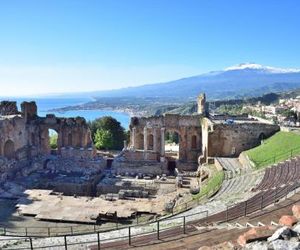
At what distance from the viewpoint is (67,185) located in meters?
42.4

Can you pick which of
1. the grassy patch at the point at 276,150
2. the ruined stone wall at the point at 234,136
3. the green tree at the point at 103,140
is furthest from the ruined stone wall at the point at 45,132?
the grassy patch at the point at 276,150

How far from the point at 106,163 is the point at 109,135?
495 inches

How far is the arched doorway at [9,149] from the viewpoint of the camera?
1872 inches

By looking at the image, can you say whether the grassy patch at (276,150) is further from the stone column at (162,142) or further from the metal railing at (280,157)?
the stone column at (162,142)

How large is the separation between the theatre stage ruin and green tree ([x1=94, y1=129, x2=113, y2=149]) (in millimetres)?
7440

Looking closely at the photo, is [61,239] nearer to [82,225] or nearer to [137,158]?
[82,225]

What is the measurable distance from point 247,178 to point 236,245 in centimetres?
1995

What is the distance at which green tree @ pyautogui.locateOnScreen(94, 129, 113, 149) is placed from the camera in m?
60.4

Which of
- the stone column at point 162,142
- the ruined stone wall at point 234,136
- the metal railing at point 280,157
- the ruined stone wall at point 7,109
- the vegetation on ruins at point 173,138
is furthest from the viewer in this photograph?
the vegetation on ruins at point 173,138

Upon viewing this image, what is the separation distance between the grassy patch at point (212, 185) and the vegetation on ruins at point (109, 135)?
1028 inches

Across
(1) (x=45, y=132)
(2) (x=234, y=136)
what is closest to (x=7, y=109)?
(1) (x=45, y=132)

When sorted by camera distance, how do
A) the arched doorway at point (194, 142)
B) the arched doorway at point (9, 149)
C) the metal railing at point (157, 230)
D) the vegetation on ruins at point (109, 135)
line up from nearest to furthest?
1. the metal railing at point (157, 230)
2. the arched doorway at point (9, 149)
3. the arched doorway at point (194, 142)
4. the vegetation on ruins at point (109, 135)

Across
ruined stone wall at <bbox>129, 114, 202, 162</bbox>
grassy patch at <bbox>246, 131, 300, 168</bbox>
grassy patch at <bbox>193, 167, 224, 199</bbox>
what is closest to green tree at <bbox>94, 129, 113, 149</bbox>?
ruined stone wall at <bbox>129, 114, 202, 162</bbox>

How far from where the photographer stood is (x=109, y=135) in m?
61.2
